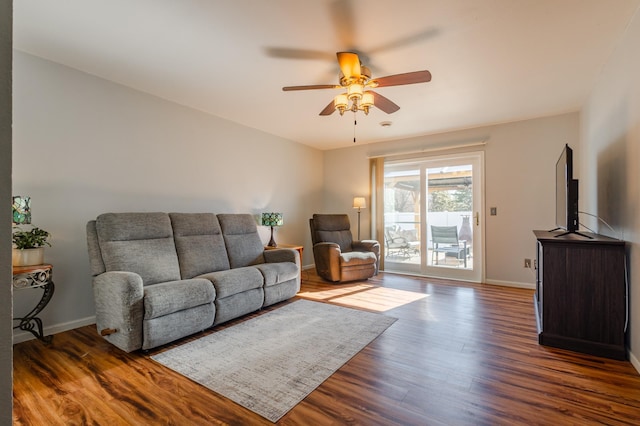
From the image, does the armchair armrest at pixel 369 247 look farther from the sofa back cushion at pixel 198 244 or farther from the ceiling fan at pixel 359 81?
the ceiling fan at pixel 359 81

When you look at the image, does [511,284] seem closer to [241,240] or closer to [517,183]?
[517,183]

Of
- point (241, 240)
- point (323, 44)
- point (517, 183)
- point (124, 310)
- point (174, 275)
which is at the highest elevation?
point (323, 44)

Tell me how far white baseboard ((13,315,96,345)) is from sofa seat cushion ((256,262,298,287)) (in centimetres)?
168

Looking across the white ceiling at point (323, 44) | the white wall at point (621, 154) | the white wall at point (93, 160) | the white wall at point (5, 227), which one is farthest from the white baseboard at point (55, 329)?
the white wall at point (621, 154)

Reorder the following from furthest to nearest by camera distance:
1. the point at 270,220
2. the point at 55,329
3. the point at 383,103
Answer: the point at 270,220 → the point at 383,103 → the point at 55,329

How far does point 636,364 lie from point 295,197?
450 centimetres

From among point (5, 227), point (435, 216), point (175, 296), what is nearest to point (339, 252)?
point (435, 216)

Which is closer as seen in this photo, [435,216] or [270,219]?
[270,219]

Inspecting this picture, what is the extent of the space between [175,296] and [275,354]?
928 mm

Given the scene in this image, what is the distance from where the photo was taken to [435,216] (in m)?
4.88

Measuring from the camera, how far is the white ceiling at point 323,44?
1.93 metres

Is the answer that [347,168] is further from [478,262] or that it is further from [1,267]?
[1,267]

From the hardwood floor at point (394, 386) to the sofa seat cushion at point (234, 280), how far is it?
762 mm

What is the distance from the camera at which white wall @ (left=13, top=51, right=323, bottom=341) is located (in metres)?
2.54
